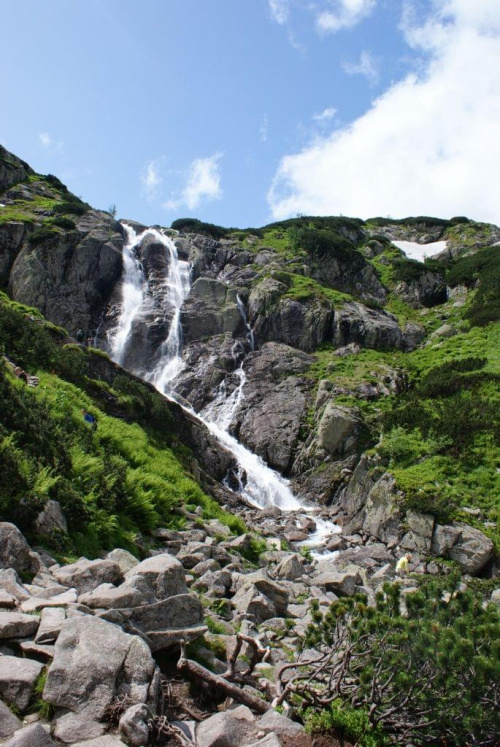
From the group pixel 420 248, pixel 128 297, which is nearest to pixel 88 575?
pixel 128 297

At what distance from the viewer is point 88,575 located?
21.0ft

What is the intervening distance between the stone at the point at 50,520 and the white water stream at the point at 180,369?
42.6 ft

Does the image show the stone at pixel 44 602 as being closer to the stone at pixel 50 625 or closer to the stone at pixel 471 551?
the stone at pixel 50 625

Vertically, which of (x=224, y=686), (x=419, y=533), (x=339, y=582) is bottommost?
(x=339, y=582)

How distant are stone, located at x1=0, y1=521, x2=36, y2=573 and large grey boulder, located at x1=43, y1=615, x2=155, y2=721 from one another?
8.20 ft

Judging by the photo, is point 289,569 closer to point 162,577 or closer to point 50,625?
point 162,577

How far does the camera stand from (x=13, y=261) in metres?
46.8

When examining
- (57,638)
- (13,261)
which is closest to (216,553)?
(57,638)

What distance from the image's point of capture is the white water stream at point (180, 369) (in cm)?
2625

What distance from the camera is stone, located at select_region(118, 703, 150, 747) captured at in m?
3.61

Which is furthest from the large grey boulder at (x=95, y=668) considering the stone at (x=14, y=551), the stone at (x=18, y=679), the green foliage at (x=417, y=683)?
the stone at (x=14, y=551)

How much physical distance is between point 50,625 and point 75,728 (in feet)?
3.73

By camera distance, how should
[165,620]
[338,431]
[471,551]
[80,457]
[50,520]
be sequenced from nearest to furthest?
[165,620]
[50,520]
[80,457]
[471,551]
[338,431]

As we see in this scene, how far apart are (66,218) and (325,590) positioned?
51223 millimetres
